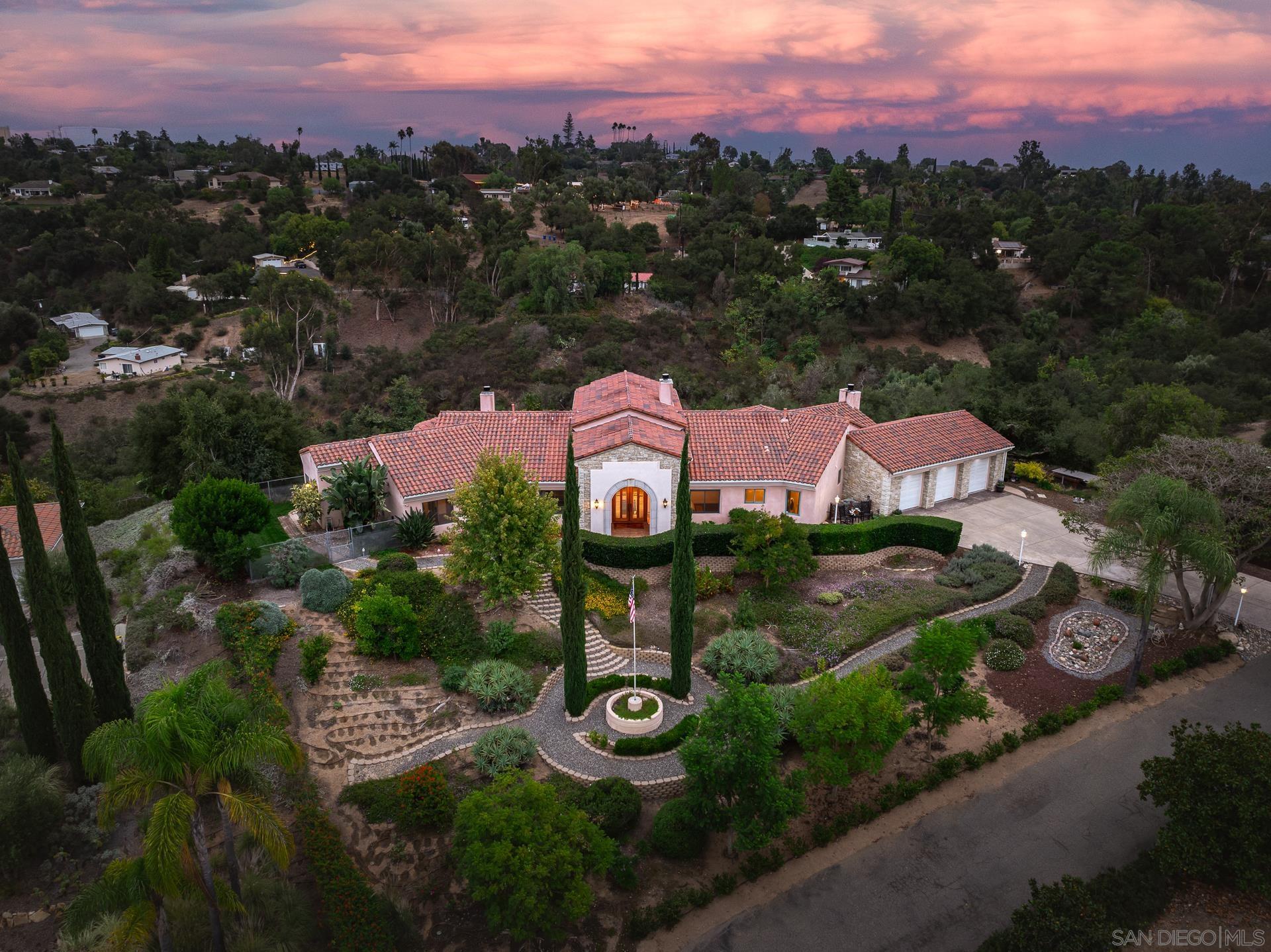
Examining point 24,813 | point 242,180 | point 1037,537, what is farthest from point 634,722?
point 242,180

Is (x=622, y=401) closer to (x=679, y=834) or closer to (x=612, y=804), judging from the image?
(x=612, y=804)

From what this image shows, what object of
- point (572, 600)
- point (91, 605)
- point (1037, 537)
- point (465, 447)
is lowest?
point (1037, 537)

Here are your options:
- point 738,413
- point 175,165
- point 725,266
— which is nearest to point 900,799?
point 738,413

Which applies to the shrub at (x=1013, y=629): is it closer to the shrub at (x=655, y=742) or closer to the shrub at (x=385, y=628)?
the shrub at (x=655, y=742)

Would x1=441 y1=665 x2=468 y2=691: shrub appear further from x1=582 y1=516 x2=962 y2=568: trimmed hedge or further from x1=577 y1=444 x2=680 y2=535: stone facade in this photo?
x1=577 y1=444 x2=680 y2=535: stone facade

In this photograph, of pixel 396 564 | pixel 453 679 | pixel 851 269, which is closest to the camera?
pixel 453 679

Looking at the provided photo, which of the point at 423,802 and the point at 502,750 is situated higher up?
the point at 423,802

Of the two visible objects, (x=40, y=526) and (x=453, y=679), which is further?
(x=40, y=526)

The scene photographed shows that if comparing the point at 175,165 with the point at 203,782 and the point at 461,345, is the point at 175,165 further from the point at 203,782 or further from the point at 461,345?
the point at 203,782
